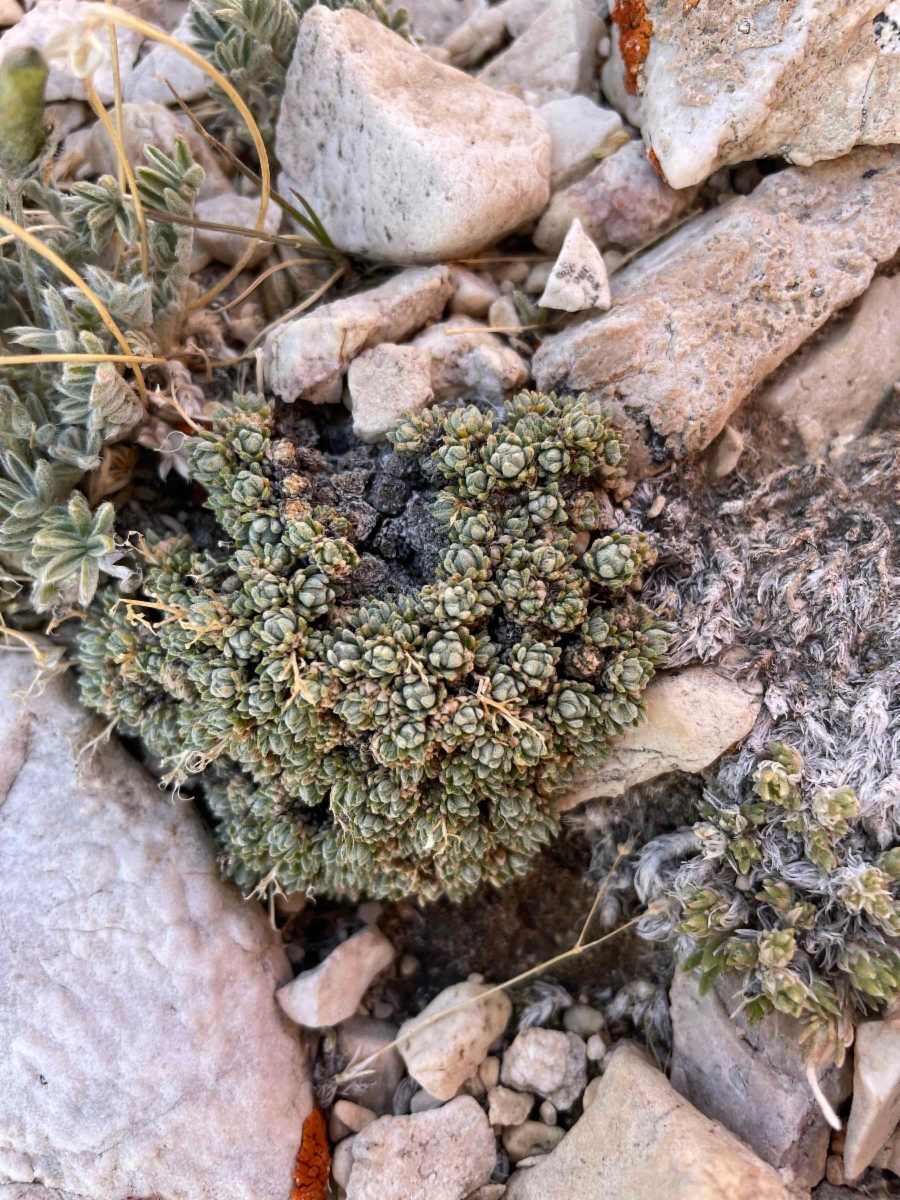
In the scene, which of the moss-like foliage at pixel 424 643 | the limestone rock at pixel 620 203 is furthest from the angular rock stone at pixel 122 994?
the limestone rock at pixel 620 203

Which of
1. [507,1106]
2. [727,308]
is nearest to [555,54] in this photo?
[727,308]

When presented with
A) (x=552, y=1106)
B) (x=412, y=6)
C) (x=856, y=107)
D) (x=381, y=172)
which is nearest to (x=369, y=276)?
(x=381, y=172)

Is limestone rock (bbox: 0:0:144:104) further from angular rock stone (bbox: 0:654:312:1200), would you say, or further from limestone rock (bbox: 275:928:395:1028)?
limestone rock (bbox: 275:928:395:1028)

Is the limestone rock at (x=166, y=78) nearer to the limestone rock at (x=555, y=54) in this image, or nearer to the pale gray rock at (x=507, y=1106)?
the limestone rock at (x=555, y=54)

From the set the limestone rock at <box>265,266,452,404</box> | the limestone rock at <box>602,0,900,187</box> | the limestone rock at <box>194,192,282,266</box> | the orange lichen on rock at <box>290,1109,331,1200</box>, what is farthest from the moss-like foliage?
the limestone rock at <box>602,0,900,187</box>

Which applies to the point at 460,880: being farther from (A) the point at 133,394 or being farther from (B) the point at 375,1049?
(A) the point at 133,394

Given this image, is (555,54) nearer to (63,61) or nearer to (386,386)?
(386,386)
